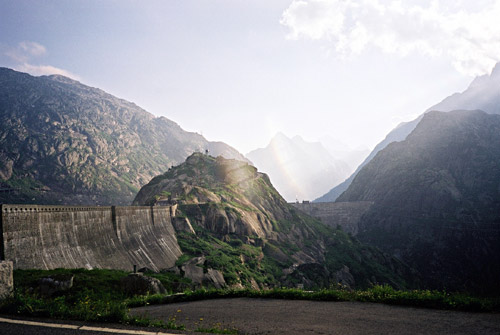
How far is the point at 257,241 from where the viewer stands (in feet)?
282

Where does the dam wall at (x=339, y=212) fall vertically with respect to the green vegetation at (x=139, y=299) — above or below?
below

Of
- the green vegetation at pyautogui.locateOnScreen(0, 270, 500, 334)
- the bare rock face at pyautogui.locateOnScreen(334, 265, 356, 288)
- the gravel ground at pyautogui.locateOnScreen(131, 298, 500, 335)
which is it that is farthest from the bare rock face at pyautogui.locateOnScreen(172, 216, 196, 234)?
the gravel ground at pyautogui.locateOnScreen(131, 298, 500, 335)

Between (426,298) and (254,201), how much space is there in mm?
100081

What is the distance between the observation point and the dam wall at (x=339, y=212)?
554 ft

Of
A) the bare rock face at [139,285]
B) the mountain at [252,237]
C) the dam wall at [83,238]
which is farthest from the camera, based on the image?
the mountain at [252,237]

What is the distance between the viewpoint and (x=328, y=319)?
11.7 meters

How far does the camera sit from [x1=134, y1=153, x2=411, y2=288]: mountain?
6700 centimetres

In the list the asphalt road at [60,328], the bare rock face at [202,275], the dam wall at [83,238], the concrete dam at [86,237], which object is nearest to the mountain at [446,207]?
the bare rock face at [202,275]

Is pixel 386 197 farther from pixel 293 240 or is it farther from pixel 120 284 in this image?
pixel 120 284

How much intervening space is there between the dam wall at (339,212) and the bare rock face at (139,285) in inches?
5880

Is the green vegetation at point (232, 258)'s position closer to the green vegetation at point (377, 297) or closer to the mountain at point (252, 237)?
the mountain at point (252, 237)

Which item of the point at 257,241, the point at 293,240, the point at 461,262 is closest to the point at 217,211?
the point at 257,241

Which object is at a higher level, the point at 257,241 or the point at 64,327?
the point at 64,327

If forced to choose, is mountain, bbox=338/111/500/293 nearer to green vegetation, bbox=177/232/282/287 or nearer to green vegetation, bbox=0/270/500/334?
green vegetation, bbox=177/232/282/287
